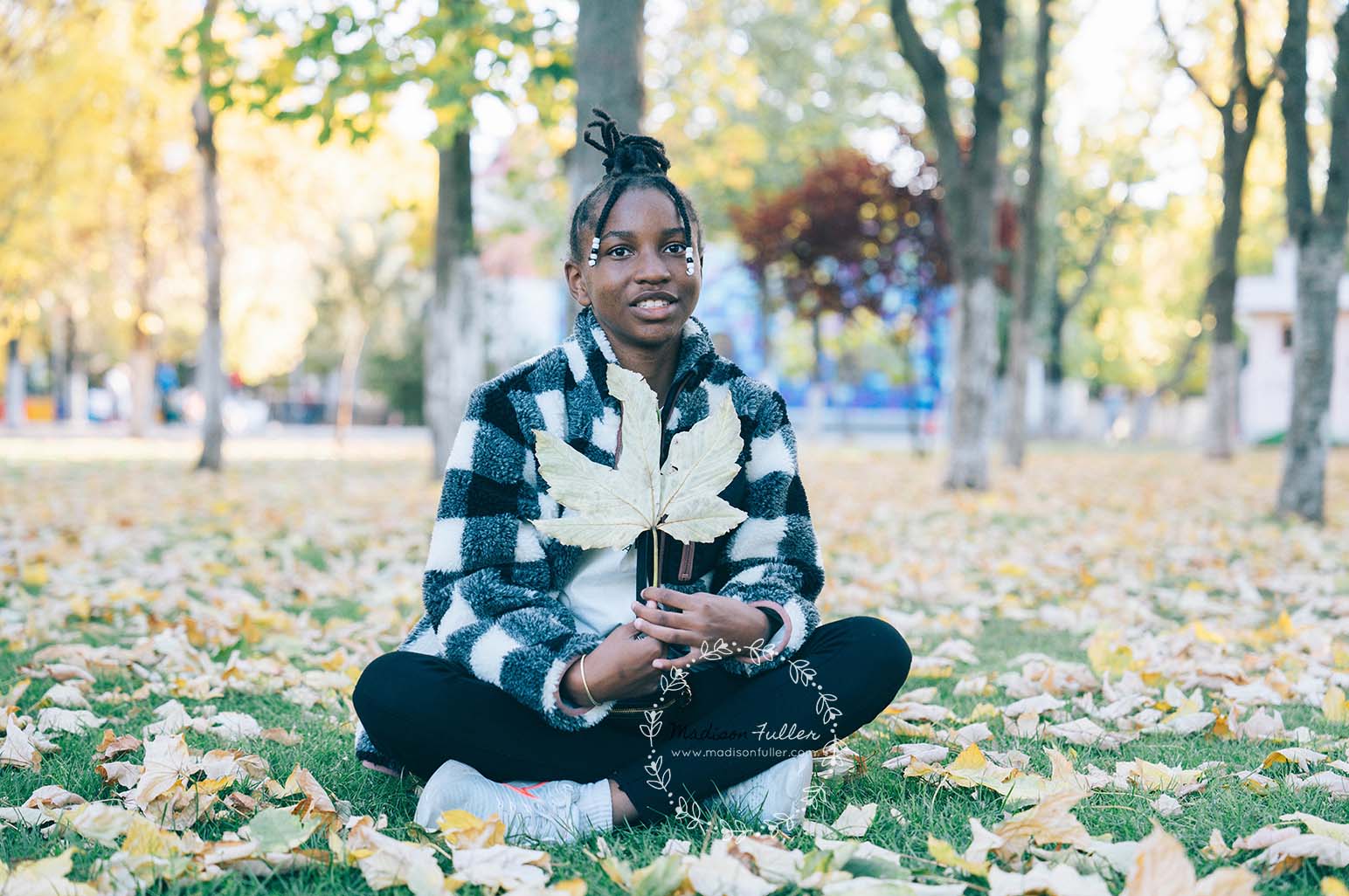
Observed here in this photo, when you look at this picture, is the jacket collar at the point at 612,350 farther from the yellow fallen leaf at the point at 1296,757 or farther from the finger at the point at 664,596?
the yellow fallen leaf at the point at 1296,757

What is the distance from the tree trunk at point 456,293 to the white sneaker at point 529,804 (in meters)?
8.32

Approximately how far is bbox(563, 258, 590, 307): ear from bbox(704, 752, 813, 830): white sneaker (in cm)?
109

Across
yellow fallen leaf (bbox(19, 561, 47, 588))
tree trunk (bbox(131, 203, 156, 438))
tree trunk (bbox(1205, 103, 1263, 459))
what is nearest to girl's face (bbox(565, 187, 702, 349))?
yellow fallen leaf (bbox(19, 561, 47, 588))

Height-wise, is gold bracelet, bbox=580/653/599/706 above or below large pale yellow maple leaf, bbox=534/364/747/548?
below

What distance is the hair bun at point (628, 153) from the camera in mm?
2586

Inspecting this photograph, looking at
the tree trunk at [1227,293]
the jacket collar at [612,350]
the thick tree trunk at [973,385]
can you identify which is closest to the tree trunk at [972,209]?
the thick tree trunk at [973,385]

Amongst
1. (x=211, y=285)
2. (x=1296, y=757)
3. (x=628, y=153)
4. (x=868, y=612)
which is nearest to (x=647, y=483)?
(x=628, y=153)

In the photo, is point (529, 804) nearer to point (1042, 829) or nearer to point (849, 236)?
point (1042, 829)

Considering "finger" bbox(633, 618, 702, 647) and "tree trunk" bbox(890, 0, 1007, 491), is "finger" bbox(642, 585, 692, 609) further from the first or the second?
"tree trunk" bbox(890, 0, 1007, 491)

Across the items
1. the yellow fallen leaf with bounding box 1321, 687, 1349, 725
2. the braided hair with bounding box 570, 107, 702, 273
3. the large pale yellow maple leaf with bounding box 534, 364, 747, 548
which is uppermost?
the braided hair with bounding box 570, 107, 702, 273

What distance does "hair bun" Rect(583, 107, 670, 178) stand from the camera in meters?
2.59

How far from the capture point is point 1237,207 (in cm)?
1600

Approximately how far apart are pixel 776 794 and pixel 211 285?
11.7 m

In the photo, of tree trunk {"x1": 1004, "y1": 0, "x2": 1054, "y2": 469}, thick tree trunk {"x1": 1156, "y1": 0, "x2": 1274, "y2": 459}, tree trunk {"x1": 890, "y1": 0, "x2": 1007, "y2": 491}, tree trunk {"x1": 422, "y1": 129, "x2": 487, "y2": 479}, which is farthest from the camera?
thick tree trunk {"x1": 1156, "y1": 0, "x2": 1274, "y2": 459}
